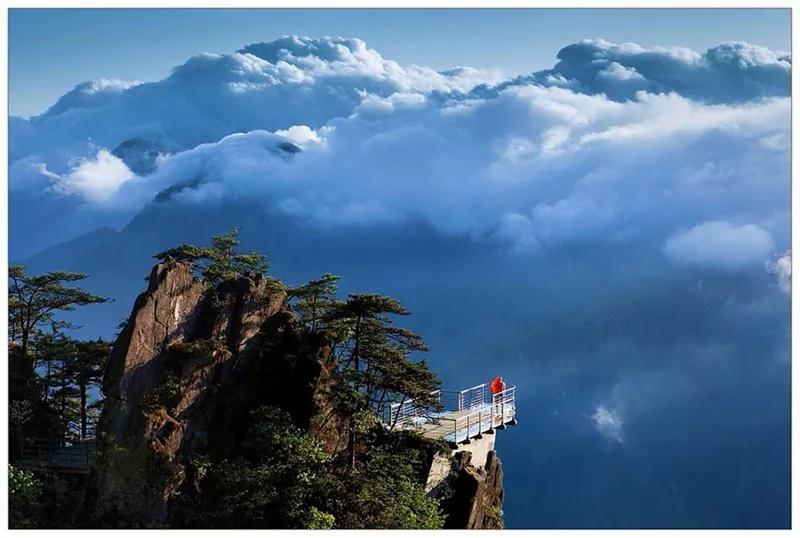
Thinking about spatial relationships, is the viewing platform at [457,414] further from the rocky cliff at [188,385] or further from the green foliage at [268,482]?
the green foliage at [268,482]

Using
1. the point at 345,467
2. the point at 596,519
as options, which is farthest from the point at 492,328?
the point at 345,467

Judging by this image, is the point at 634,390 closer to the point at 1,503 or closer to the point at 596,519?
the point at 596,519

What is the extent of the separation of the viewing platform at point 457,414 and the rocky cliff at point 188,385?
167 cm

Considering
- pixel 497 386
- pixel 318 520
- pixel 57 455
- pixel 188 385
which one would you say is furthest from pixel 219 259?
pixel 497 386

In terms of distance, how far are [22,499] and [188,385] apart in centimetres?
310

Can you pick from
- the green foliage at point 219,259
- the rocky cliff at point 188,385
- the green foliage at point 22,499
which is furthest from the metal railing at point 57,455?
the green foliage at point 219,259

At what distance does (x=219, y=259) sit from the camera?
17594 mm

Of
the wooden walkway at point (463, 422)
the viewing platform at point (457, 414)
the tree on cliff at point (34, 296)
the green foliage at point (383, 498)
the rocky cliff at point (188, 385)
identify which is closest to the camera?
the rocky cliff at point (188, 385)

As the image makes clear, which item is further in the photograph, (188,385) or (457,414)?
(457,414)

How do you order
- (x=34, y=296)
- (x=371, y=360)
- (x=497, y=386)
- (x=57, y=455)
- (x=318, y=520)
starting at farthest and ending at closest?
(x=497, y=386)
(x=34, y=296)
(x=57, y=455)
(x=371, y=360)
(x=318, y=520)

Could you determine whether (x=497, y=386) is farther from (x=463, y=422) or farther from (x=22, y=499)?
(x=22, y=499)

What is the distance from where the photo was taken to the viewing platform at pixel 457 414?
57.5ft

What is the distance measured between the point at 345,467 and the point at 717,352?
64.9 feet

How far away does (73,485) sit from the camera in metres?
15.9
